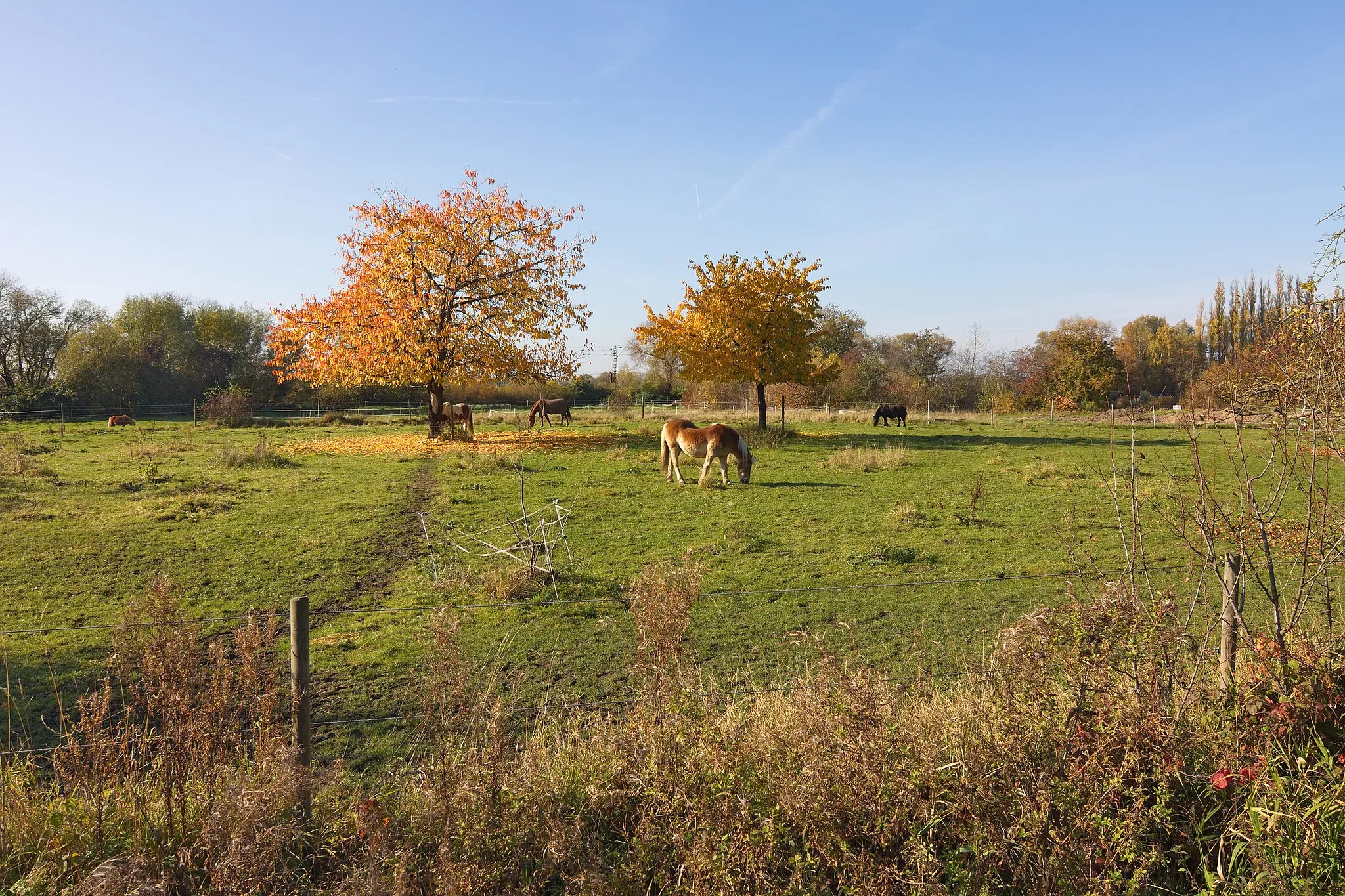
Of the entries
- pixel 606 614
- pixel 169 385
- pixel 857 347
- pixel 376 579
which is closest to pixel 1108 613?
pixel 606 614

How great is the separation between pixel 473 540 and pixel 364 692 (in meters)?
5.63

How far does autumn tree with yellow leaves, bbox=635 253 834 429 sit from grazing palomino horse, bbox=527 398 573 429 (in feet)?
27.7

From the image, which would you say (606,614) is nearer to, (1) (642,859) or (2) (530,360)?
(1) (642,859)

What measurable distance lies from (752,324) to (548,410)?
479 inches

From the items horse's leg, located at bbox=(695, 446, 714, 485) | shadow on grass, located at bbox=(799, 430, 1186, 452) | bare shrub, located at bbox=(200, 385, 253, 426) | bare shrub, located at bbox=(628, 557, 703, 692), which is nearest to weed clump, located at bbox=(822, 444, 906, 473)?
horse's leg, located at bbox=(695, 446, 714, 485)

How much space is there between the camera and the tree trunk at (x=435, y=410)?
27578 millimetres

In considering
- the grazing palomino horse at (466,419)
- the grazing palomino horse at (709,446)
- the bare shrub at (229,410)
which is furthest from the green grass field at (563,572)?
the bare shrub at (229,410)

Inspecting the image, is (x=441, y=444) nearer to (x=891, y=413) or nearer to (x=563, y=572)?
(x=563, y=572)

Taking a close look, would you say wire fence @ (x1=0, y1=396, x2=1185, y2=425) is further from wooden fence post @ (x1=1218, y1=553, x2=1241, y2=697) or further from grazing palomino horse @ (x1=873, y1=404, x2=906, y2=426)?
wooden fence post @ (x1=1218, y1=553, x2=1241, y2=697)

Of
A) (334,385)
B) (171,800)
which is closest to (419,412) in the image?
(334,385)

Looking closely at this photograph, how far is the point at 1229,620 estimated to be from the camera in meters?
4.12

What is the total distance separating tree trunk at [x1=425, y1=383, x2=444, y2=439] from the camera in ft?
90.5

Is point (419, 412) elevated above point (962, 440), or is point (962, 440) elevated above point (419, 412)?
point (419, 412)

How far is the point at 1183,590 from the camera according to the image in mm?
7938
